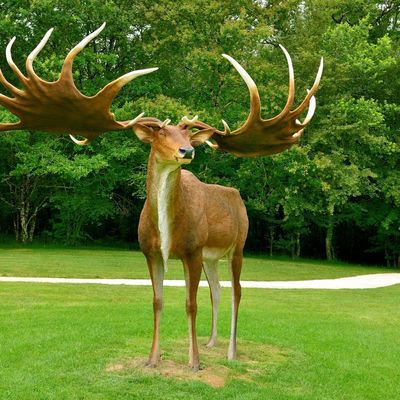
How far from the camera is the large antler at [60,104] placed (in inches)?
208

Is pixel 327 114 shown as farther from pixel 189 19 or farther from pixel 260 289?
pixel 260 289

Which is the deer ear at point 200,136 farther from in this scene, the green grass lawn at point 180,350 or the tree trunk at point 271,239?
the tree trunk at point 271,239

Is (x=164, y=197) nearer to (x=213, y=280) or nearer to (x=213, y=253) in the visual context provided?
(x=213, y=253)

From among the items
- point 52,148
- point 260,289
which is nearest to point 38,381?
point 260,289

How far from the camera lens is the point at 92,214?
2620 cm

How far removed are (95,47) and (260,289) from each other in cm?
1624

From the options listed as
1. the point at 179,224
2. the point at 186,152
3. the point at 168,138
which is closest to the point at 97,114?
the point at 168,138

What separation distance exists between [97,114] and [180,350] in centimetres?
322

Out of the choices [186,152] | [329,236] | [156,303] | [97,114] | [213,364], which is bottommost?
[213,364]

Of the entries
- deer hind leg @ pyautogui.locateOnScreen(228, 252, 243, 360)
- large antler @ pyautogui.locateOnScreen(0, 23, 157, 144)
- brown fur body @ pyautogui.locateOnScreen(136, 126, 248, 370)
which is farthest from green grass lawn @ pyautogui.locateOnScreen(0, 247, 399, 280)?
large antler @ pyautogui.locateOnScreen(0, 23, 157, 144)

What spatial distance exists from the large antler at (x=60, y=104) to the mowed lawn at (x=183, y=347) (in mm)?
2536

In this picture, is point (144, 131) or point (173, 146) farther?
point (144, 131)

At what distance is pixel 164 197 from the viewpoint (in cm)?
597

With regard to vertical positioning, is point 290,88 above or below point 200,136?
above
